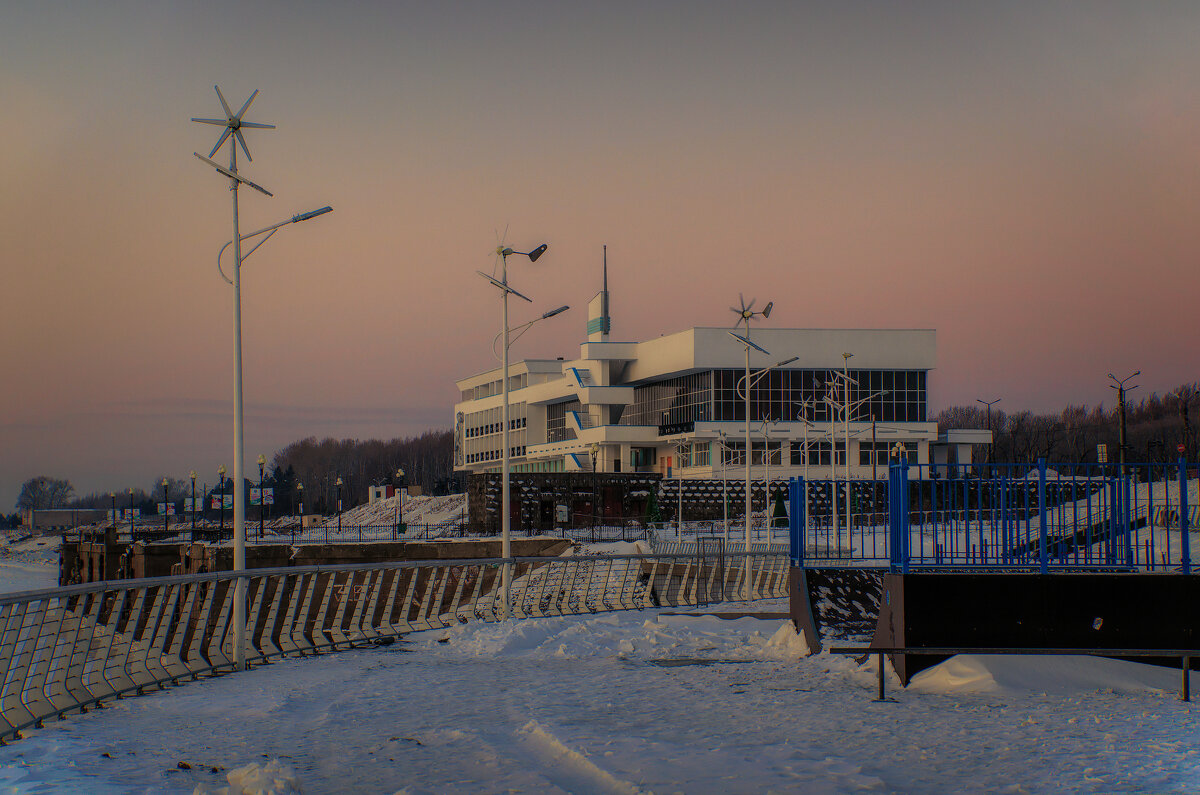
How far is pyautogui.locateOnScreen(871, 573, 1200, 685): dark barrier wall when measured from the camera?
1271 centimetres

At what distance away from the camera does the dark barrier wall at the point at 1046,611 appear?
12.7 m

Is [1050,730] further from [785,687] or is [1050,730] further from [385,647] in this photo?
[385,647]

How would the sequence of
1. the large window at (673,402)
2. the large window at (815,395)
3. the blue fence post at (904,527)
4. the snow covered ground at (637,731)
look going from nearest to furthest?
the snow covered ground at (637,731), the blue fence post at (904,527), the large window at (815,395), the large window at (673,402)

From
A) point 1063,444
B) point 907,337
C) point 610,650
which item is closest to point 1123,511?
point 610,650

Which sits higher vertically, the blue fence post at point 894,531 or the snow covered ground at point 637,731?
the blue fence post at point 894,531

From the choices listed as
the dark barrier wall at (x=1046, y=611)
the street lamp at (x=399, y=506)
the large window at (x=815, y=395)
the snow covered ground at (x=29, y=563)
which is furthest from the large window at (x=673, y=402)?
the dark barrier wall at (x=1046, y=611)

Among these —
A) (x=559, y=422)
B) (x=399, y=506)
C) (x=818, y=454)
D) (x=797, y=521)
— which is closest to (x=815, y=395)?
(x=818, y=454)

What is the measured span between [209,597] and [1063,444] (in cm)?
16869

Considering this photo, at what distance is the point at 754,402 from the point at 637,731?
71.4 metres

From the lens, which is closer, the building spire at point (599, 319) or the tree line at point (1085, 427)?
the building spire at point (599, 319)

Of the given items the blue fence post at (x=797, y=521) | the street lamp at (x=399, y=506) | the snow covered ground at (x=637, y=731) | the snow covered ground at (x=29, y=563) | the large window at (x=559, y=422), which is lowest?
the snow covered ground at (x=29, y=563)

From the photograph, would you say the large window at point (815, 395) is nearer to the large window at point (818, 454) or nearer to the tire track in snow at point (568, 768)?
the large window at point (818, 454)

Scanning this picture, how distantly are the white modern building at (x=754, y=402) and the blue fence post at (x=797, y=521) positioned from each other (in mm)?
55736

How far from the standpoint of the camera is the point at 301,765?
8.98 metres
